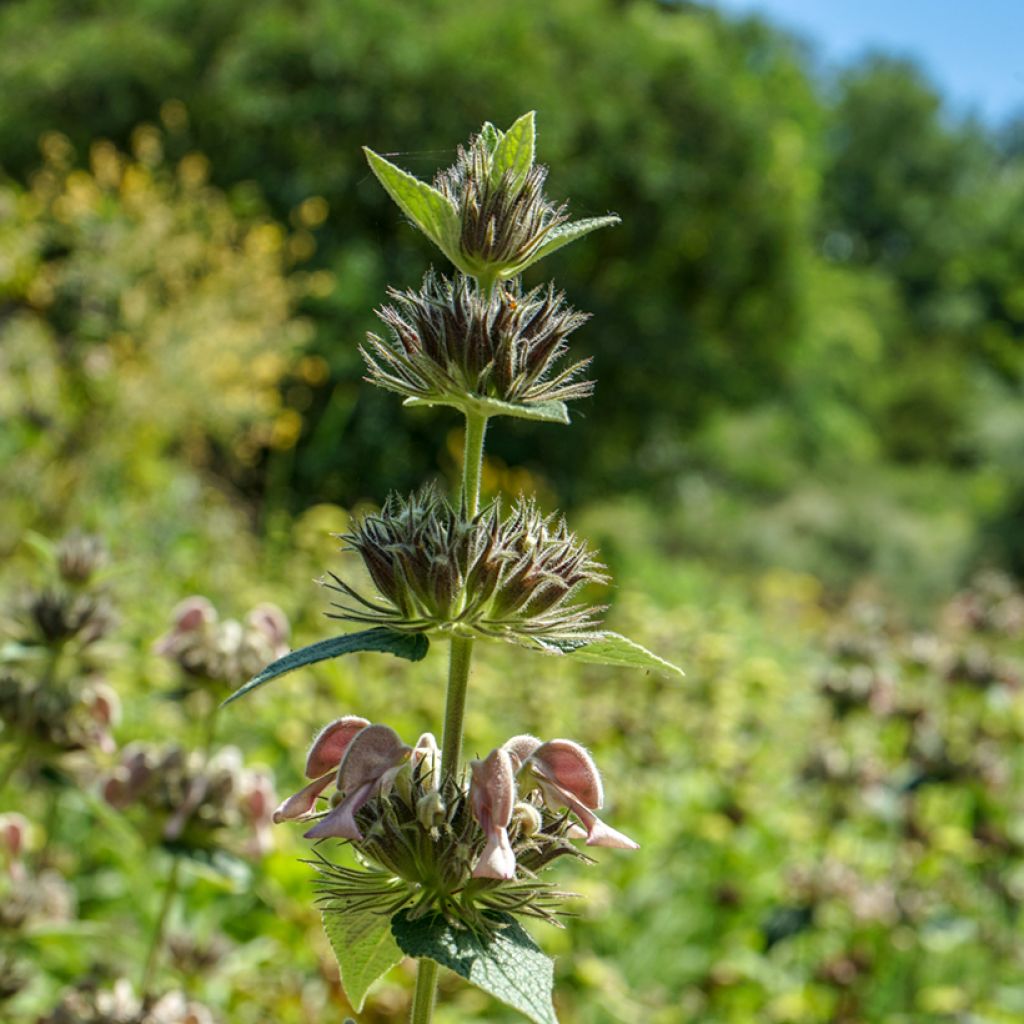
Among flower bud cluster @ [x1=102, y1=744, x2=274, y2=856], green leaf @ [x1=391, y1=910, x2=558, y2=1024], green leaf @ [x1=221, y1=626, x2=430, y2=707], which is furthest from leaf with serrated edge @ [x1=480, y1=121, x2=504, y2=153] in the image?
flower bud cluster @ [x1=102, y1=744, x2=274, y2=856]

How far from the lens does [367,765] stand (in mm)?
899

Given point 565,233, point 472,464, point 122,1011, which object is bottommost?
point 122,1011

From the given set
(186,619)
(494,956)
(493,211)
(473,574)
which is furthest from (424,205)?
(186,619)

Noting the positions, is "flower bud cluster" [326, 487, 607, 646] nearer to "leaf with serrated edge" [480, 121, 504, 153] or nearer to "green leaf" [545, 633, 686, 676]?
"green leaf" [545, 633, 686, 676]

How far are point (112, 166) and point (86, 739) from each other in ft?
19.6

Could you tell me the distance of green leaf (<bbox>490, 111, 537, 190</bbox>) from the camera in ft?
2.81

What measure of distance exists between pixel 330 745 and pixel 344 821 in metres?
0.13

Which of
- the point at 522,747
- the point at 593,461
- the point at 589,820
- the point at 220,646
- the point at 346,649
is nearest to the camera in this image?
the point at 346,649

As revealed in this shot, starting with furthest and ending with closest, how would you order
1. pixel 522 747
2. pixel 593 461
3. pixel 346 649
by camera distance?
pixel 593 461 → pixel 522 747 → pixel 346 649

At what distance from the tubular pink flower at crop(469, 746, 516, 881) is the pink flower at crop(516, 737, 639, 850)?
5 cm

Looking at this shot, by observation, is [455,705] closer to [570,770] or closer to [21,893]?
[570,770]

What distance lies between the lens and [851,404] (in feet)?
51.3

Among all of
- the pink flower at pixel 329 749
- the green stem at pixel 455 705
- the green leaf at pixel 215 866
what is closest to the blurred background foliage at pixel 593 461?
the green leaf at pixel 215 866

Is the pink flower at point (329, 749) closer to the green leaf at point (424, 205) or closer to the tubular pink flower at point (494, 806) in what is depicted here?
the tubular pink flower at point (494, 806)
